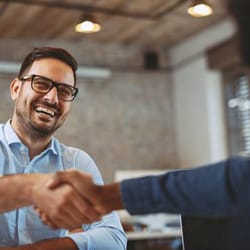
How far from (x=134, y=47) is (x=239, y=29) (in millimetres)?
5425

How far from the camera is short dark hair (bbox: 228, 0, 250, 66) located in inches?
32.5

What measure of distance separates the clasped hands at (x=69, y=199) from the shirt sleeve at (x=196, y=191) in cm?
12

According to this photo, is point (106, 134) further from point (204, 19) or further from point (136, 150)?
point (204, 19)

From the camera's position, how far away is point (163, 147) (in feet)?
20.5

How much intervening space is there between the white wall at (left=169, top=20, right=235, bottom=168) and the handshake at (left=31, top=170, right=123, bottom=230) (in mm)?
4385

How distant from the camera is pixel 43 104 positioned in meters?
1.77

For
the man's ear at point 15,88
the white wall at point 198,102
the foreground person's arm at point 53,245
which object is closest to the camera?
the foreground person's arm at point 53,245

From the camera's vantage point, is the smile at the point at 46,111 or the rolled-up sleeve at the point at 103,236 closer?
the rolled-up sleeve at the point at 103,236

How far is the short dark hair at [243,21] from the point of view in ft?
2.71

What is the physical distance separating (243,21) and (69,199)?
0.59 metres

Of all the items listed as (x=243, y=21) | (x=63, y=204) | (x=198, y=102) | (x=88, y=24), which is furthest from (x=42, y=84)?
(x=198, y=102)

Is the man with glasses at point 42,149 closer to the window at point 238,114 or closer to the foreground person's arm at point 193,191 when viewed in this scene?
the foreground person's arm at point 193,191

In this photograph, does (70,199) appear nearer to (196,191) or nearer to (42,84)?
(196,191)

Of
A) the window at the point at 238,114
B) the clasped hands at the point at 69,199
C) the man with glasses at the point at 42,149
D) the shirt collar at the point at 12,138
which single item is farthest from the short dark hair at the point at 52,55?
the window at the point at 238,114
